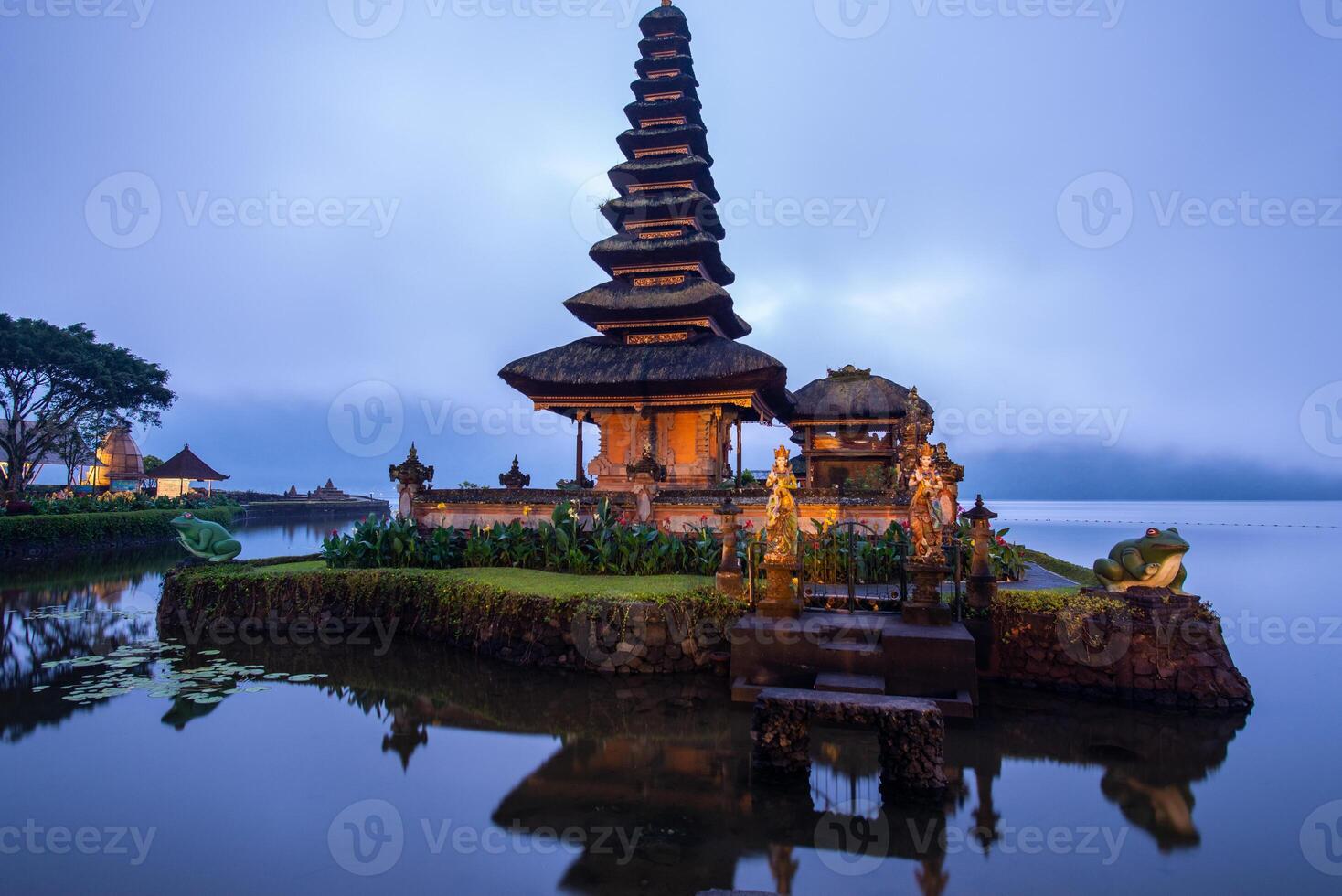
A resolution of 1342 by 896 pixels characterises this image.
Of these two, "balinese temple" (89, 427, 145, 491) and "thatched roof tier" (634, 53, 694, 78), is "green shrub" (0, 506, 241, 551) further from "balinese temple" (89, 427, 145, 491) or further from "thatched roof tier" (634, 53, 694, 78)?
"thatched roof tier" (634, 53, 694, 78)

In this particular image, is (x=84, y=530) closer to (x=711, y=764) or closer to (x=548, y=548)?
(x=548, y=548)

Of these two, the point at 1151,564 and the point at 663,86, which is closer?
the point at 1151,564

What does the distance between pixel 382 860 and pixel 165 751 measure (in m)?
3.88

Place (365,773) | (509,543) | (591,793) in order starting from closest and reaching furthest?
(591,793)
(365,773)
(509,543)

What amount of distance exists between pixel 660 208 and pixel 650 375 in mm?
7453

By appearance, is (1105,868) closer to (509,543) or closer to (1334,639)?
(509,543)

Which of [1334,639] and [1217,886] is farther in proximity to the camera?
[1334,639]

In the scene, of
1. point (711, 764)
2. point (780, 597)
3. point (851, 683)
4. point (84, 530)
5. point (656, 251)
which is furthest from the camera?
point (84, 530)

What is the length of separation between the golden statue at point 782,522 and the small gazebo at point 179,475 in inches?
2112

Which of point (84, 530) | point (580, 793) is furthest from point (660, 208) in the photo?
point (84, 530)

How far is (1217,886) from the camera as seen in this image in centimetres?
538

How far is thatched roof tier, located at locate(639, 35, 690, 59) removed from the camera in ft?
88.4

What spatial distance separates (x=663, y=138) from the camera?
83.8ft

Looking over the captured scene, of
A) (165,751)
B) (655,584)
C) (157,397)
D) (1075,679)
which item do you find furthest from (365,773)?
(157,397)
